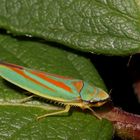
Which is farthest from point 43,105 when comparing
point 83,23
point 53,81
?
point 83,23

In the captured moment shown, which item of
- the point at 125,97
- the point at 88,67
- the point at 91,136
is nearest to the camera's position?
the point at 91,136

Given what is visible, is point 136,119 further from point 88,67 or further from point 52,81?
point 52,81

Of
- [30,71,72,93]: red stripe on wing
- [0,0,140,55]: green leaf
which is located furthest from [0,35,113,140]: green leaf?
[0,0,140,55]: green leaf

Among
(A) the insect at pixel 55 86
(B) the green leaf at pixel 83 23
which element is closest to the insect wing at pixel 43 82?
(A) the insect at pixel 55 86

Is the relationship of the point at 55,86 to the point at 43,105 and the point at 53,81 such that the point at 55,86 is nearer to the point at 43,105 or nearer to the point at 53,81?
the point at 53,81

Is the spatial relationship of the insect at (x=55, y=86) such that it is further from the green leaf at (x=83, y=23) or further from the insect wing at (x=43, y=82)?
the green leaf at (x=83, y=23)

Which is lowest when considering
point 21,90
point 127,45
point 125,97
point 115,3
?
point 125,97

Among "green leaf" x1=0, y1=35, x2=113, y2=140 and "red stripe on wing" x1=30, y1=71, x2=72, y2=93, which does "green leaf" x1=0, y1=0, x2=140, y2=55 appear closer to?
"green leaf" x1=0, y1=35, x2=113, y2=140

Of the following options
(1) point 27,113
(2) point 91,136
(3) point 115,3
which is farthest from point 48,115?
(3) point 115,3
